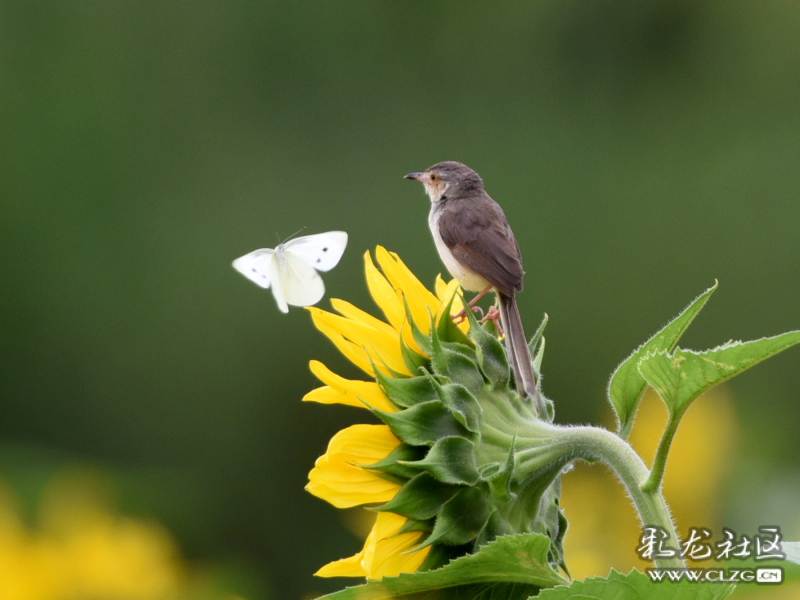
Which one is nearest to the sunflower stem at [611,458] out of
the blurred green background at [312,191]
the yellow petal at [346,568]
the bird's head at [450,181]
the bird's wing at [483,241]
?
the yellow petal at [346,568]

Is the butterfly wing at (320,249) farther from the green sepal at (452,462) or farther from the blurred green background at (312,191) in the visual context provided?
the blurred green background at (312,191)

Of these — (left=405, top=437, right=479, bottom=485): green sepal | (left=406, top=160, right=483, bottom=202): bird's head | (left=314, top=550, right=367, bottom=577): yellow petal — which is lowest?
(left=314, top=550, right=367, bottom=577): yellow petal

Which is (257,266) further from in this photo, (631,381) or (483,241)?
(483,241)

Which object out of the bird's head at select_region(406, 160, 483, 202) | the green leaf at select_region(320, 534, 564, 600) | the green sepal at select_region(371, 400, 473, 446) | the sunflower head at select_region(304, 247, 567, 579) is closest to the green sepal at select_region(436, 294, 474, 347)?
the sunflower head at select_region(304, 247, 567, 579)

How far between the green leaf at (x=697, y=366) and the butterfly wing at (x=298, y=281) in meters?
0.47

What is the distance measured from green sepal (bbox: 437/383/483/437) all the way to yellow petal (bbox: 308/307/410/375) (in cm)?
7

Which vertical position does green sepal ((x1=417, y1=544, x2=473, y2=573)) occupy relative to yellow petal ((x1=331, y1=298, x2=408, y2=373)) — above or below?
below

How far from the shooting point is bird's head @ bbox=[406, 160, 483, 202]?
8.50 feet

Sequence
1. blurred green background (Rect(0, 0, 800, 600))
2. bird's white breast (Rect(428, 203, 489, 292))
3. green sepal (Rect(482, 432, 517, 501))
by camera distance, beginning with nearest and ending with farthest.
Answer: green sepal (Rect(482, 432, 517, 501)) < bird's white breast (Rect(428, 203, 489, 292)) < blurred green background (Rect(0, 0, 800, 600))

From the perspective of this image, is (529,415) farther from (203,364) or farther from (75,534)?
(203,364)

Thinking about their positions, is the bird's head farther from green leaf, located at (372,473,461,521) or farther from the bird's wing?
green leaf, located at (372,473,461,521)

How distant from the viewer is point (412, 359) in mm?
1189

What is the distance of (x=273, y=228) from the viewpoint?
7434 mm

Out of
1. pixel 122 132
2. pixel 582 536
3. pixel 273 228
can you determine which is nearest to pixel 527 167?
pixel 273 228
